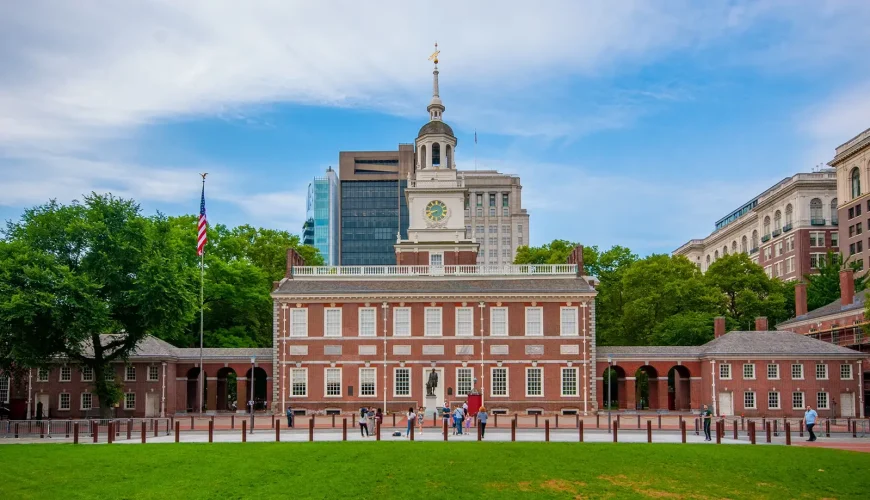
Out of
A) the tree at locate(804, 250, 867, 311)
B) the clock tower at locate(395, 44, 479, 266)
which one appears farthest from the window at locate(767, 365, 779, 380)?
the tree at locate(804, 250, 867, 311)

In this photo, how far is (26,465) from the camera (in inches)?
1123

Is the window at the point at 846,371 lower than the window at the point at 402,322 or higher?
lower

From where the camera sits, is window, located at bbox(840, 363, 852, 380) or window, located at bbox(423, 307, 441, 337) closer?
window, located at bbox(840, 363, 852, 380)

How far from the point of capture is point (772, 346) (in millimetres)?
61844

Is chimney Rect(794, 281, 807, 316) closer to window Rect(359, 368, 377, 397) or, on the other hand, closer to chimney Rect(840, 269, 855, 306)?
chimney Rect(840, 269, 855, 306)

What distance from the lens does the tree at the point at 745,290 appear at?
255 ft

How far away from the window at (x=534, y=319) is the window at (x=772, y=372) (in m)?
15.4

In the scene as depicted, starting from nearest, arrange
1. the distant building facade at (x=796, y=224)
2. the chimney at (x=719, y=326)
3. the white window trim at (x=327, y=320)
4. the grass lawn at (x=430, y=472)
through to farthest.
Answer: the grass lawn at (x=430, y=472) < the white window trim at (x=327, y=320) < the chimney at (x=719, y=326) < the distant building facade at (x=796, y=224)

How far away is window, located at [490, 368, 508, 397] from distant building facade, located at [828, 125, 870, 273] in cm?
5008

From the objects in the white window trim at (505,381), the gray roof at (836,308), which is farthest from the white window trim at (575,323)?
the gray roof at (836,308)

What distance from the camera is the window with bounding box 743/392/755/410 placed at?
61375 mm

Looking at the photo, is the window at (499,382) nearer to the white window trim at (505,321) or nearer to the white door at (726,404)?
the white window trim at (505,321)

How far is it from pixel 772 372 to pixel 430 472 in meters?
41.3

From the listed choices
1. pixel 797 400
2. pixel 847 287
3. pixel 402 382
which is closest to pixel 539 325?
pixel 402 382
